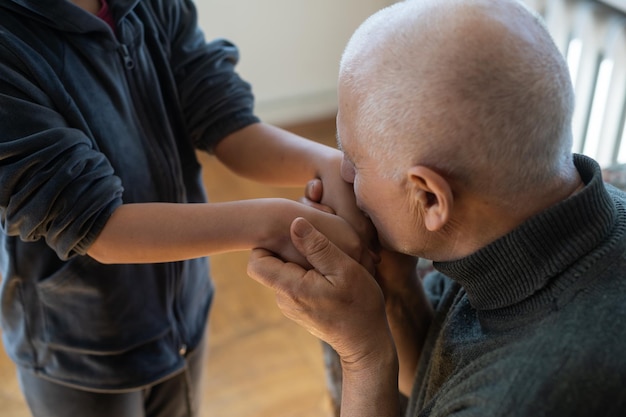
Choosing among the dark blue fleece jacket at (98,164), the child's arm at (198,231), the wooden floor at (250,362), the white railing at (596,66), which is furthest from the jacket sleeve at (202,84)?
the white railing at (596,66)

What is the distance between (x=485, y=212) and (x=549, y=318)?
14 centimetres

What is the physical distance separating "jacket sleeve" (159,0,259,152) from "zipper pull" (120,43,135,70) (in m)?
0.11

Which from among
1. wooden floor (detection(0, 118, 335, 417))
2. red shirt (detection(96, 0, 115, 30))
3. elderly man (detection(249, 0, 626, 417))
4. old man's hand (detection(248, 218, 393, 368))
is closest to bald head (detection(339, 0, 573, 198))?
elderly man (detection(249, 0, 626, 417))

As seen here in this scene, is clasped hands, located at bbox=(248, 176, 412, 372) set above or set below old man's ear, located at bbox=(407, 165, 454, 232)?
below

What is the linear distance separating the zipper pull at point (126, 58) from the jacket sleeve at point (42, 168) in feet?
0.43

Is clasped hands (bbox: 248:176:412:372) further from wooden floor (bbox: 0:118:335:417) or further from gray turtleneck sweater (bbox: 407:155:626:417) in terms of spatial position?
wooden floor (bbox: 0:118:335:417)

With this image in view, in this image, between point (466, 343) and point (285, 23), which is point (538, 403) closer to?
point (466, 343)

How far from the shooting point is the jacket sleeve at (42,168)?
2.72ft

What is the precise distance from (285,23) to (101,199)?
6.87ft

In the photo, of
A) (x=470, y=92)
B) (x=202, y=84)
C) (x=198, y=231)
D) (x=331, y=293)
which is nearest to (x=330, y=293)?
(x=331, y=293)

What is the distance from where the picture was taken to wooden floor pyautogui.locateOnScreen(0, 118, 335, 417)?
1875 millimetres

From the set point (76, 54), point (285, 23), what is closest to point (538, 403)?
point (76, 54)

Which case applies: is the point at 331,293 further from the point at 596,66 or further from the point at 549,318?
the point at 596,66

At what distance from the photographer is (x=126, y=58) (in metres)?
1.00
